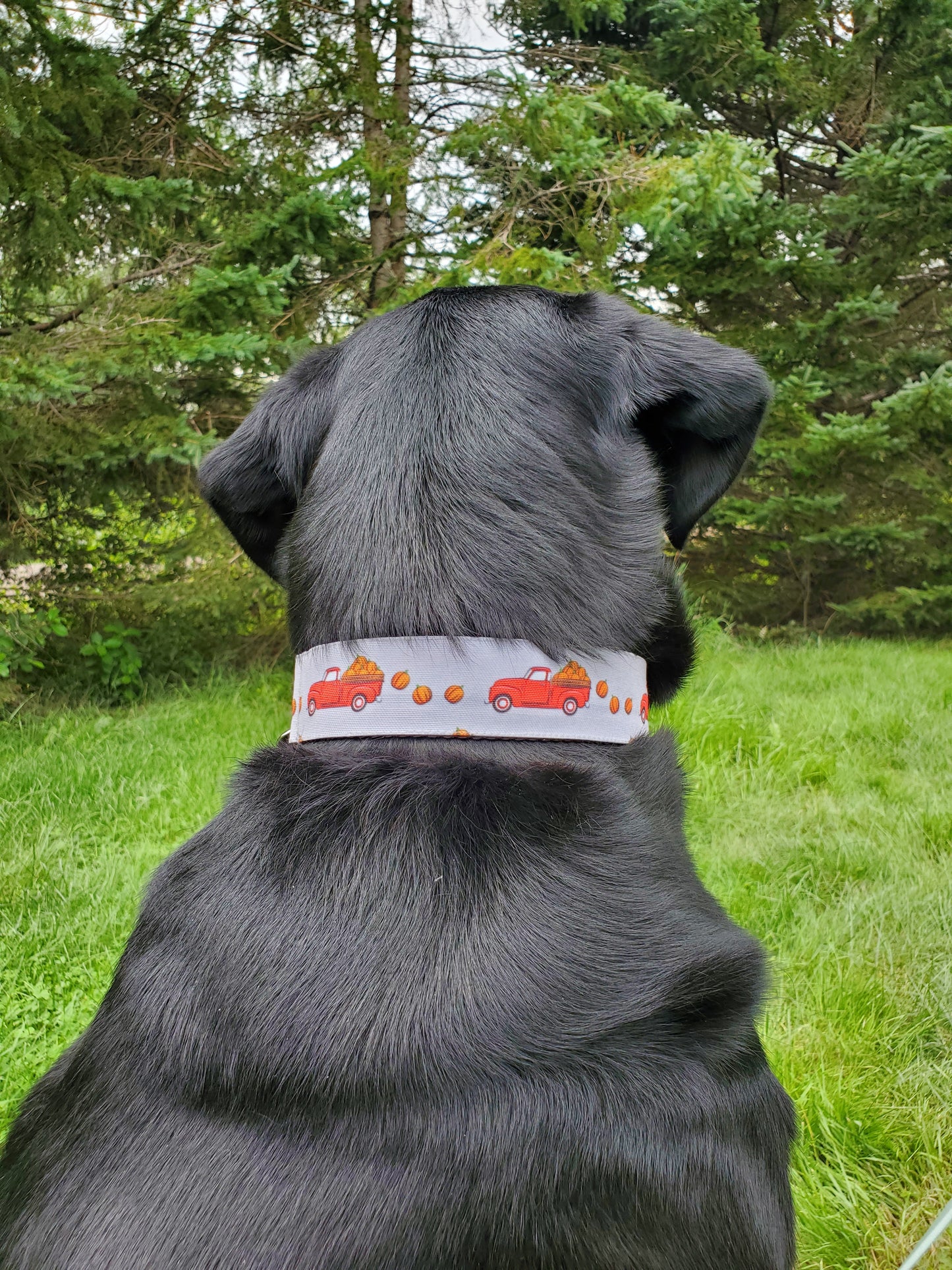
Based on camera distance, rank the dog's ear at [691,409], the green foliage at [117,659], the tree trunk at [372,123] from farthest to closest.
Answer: the green foliage at [117,659] < the tree trunk at [372,123] < the dog's ear at [691,409]

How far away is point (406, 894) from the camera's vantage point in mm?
1002

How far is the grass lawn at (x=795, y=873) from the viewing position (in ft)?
5.47

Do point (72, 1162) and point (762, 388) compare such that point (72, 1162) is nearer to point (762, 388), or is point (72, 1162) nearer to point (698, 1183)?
point (698, 1183)

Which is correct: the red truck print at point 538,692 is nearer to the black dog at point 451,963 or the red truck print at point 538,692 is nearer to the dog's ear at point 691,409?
the black dog at point 451,963

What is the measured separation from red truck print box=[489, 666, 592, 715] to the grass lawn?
48cm

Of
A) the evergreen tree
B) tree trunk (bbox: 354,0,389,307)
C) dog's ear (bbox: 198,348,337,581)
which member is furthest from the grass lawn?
tree trunk (bbox: 354,0,389,307)

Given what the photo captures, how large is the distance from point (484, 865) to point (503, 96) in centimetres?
498

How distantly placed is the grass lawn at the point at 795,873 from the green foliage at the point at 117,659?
0.38 metres

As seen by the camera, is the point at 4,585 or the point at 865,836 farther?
the point at 4,585

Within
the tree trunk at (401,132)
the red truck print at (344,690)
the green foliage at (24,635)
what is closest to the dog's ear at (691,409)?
the red truck print at (344,690)

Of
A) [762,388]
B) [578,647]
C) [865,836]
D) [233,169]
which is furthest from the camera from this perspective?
[233,169]

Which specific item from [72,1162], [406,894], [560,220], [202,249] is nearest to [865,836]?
[406,894]

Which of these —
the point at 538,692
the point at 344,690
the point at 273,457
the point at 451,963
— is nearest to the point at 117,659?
the point at 273,457

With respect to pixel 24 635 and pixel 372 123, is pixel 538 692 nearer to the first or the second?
pixel 24 635
